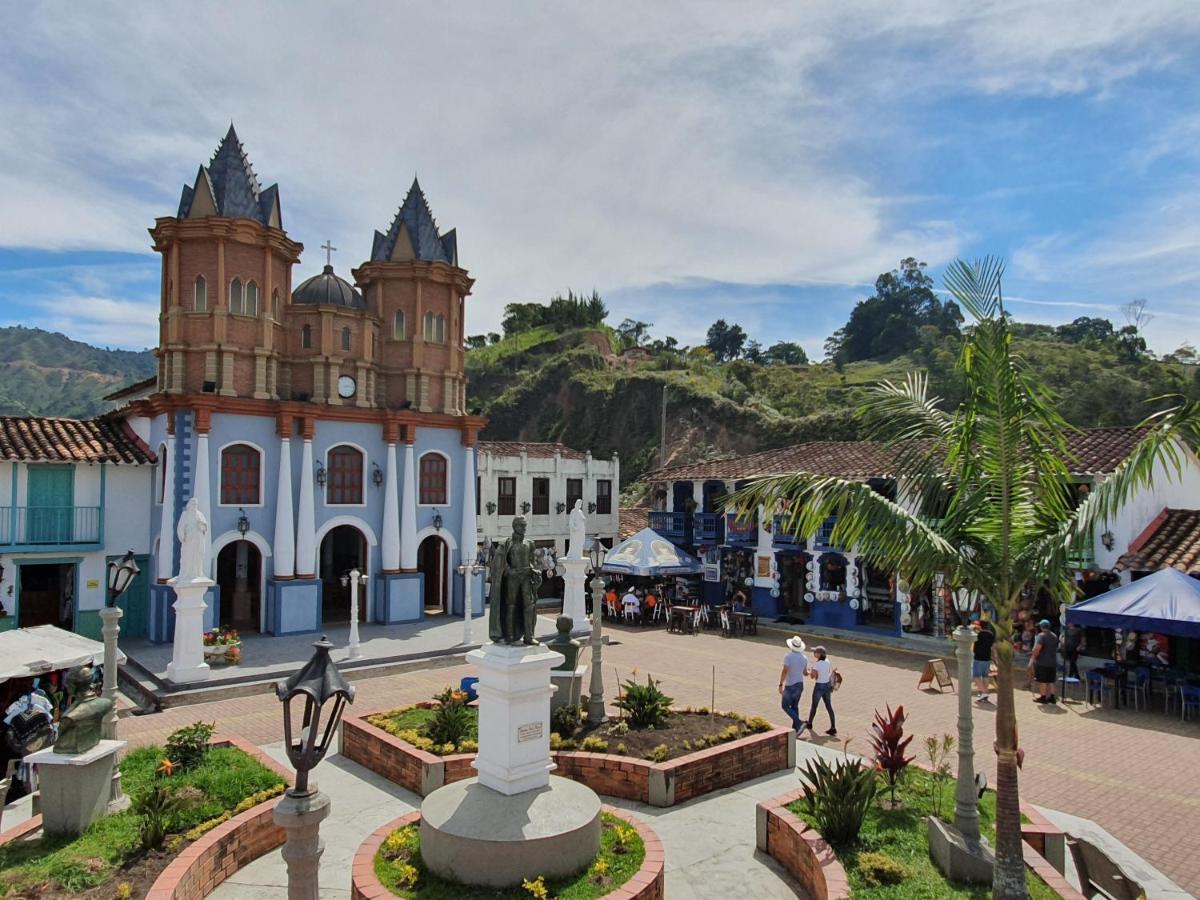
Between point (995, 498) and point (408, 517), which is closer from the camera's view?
point (995, 498)

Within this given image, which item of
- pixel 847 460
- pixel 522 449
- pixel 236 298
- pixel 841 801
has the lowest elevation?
pixel 841 801

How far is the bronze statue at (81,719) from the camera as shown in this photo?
7758 mm

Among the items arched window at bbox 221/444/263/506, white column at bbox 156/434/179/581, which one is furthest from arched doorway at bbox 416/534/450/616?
white column at bbox 156/434/179/581

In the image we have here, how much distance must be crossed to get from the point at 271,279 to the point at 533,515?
47.0 feet

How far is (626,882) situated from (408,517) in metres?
17.3

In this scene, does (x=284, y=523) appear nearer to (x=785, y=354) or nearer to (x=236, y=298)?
(x=236, y=298)

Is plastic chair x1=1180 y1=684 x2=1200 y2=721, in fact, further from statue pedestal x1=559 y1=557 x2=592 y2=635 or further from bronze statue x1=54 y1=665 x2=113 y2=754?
bronze statue x1=54 y1=665 x2=113 y2=754

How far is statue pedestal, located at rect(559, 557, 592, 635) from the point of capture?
69.2 ft

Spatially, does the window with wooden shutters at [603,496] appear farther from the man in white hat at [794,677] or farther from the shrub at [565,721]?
Answer: the shrub at [565,721]

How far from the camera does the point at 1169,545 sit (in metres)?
17.9

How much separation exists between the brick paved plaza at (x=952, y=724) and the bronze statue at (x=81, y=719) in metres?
4.92

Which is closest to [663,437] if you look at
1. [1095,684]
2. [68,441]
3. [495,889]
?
[68,441]

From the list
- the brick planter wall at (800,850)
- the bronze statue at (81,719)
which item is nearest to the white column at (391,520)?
the bronze statue at (81,719)

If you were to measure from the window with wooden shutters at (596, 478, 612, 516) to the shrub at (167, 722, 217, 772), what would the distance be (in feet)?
83.0
